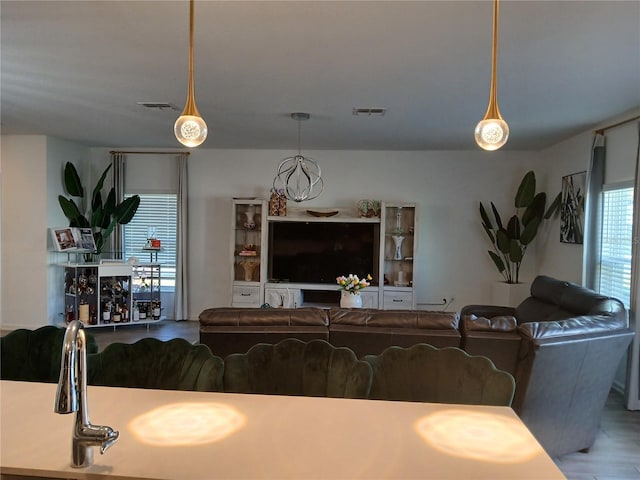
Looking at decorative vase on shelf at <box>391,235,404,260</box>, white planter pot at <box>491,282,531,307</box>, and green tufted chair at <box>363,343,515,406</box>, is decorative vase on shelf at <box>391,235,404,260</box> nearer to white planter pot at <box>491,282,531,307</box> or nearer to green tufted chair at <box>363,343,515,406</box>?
white planter pot at <box>491,282,531,307</box>

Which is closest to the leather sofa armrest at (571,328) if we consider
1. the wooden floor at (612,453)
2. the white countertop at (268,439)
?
the wooden floor at (612,453)

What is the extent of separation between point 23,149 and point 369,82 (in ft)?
15.9

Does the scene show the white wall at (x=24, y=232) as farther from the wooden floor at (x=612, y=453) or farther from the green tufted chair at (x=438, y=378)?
the wooden floor at (x=612, y=453)

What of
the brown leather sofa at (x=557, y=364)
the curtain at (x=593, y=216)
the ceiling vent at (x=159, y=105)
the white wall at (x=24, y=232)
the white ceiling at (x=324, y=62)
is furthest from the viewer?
the white wall at (x=24, y=232)

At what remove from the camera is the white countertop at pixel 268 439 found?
115 cm

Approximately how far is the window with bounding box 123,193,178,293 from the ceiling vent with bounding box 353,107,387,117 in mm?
3583

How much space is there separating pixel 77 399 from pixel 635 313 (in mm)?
4270

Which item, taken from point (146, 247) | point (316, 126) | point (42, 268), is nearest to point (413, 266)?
point (316, 126)

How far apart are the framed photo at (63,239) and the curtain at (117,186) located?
728 mm

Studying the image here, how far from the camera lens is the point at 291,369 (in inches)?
76.7

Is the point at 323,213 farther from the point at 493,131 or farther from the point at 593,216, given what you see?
the point at 493,131

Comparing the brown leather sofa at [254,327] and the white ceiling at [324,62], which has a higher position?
the white ceiling at [324,62]

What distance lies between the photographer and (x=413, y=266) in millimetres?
6254

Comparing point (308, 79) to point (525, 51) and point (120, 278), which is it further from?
point (120, 278)
